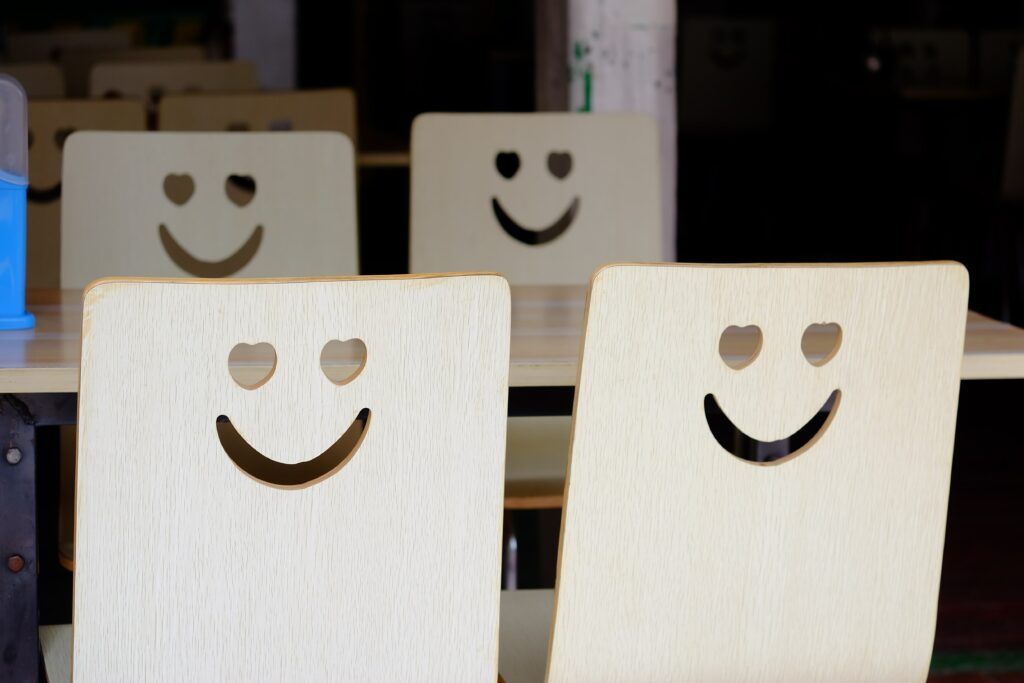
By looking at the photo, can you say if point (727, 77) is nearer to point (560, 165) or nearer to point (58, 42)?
point (58, 42)

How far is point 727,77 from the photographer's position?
8.34 m

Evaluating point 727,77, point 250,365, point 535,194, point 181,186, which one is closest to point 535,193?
point 535,194

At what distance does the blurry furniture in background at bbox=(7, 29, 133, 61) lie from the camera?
20.2ft

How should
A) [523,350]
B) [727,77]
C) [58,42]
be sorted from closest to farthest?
1. [523,350]
2. [58,42]
3. [727,77]

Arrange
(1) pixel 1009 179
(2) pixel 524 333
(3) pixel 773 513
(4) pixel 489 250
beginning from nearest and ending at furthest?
(3) pixel 773 513
(2) pixel 524 333
(4) pixel 489 250
(1) pixel 1009 179

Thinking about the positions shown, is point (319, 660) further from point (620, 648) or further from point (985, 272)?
point (985, 272)

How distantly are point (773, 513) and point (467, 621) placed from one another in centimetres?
30

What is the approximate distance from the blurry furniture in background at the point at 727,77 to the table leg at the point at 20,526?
7243mm

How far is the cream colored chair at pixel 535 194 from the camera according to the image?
91.1 inches

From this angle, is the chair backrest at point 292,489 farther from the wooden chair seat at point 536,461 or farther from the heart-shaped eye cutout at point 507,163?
the heart-shaped eye cutout at point 507,163

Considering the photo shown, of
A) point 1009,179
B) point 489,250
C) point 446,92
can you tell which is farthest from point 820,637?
point 446,92

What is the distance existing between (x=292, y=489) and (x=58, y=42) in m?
5.96

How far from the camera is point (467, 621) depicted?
1177mm

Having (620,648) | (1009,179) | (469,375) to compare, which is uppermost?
(1009,179)
